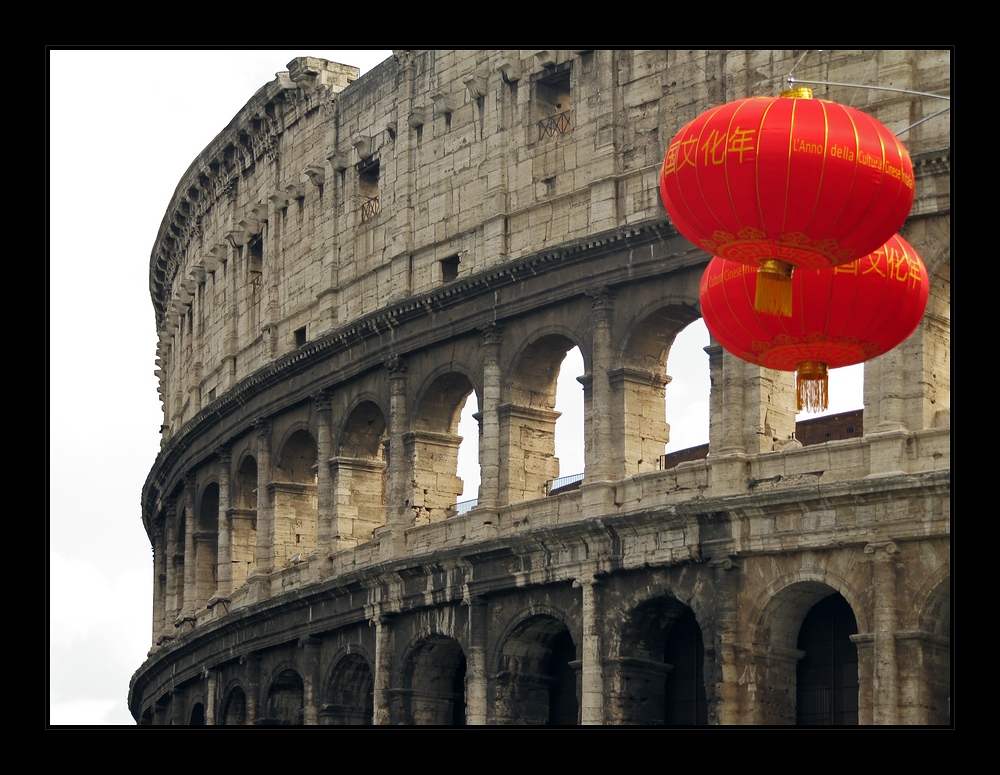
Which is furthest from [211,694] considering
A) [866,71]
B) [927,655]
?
[866,71]

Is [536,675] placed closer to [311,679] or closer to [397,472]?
[397,472]

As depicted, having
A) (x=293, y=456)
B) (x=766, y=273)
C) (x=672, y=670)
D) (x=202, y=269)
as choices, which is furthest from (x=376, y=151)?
(x=766, y=273)

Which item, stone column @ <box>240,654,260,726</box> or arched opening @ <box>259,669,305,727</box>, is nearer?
arched opening @ <box>259,669,305,727</box>

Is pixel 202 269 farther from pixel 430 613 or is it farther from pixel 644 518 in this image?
pixel 644 518

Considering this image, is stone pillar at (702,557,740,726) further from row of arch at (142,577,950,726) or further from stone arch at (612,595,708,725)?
stone arch at (612,595,708,725)

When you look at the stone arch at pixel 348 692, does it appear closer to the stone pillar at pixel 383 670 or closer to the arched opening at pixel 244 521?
the stone pillar at pixel 383 670

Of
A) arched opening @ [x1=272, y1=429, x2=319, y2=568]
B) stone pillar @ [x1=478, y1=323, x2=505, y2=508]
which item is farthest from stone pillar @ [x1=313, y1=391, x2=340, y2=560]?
stone pillar @ [x1=478, y1=323, x2=505, y2=508]

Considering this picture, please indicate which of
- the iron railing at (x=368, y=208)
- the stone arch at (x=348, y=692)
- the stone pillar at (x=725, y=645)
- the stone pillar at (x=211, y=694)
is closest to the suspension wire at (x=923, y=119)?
the stone pillar at (x=725, y=645)

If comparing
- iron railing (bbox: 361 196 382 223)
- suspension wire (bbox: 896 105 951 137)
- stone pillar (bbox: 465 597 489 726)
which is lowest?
stone pillar (bbox: 465 597 489 726)
